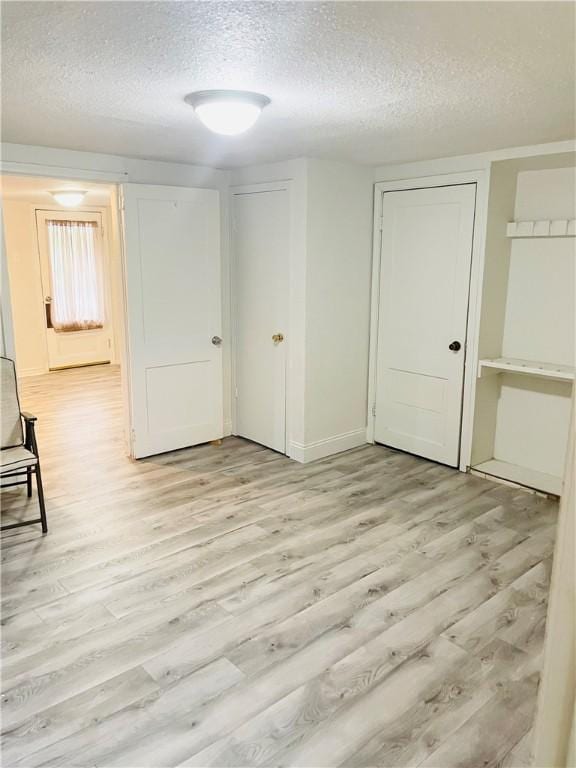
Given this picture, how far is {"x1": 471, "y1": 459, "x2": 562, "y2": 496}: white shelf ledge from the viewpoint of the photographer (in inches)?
158

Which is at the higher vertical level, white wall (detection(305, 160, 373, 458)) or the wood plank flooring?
white wall (detection(305, 160, 373, 458))

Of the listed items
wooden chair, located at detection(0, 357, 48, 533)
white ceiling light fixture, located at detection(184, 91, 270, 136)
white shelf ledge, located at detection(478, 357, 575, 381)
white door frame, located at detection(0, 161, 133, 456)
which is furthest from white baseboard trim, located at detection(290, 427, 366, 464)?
white ceiling light fixture, located at detection(184, 91, 270, 136)

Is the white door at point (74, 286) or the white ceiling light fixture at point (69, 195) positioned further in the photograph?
the white door at point (74, 286)

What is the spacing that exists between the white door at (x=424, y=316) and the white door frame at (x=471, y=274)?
37 millimetres

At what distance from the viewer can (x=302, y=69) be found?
2109mm

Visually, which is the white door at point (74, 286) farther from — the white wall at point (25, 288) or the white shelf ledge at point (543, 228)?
the white shelf ledge at point (543, 228)

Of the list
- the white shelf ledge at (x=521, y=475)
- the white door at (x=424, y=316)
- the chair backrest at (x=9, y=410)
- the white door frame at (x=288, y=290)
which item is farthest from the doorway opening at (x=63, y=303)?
the white shelf ledge at (x=521, y=475)

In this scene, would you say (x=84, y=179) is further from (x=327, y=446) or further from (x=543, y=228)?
(x=543, y=228)

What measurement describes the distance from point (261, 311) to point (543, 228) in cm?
215

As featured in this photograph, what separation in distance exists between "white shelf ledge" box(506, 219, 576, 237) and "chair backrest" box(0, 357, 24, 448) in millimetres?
3501

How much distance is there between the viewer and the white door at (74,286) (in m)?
7.55

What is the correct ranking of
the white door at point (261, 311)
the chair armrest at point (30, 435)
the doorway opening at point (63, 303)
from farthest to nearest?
the doorway opening at point (63, 303) → the white door at point (261, 311) → the chair armrest at point (30, 435)

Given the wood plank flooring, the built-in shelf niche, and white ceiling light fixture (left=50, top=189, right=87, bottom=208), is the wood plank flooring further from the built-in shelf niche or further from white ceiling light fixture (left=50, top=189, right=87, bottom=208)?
white ceiling light fixture (left=50, top=189, right=87, bottom=208)

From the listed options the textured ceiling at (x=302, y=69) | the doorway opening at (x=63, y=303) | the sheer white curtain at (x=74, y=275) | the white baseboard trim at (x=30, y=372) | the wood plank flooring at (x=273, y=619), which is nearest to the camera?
the textured ceiling at (x=302, y=69)
